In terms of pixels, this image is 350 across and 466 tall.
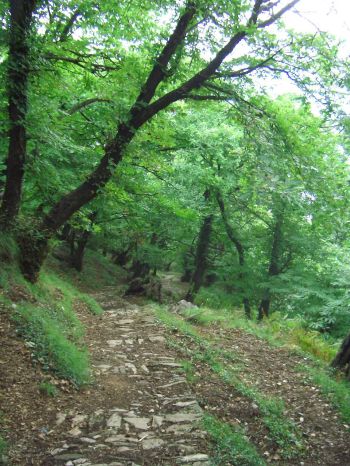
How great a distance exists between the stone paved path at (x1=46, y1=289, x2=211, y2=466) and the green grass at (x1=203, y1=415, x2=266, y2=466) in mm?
151

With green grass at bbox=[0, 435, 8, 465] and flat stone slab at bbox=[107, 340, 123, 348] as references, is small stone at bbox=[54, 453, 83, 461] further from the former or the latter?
flat stone slab at bbox=[107, 340, 123, 348]

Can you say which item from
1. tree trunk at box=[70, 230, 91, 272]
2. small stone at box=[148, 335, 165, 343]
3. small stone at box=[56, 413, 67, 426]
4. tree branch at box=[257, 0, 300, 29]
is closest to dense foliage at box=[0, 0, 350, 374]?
tree branch at box=[257, 0, 300, 29]

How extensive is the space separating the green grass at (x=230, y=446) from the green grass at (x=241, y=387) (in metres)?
0.61

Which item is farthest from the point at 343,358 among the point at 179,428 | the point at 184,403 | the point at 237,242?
the point at 237,242

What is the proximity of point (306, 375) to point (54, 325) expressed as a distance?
5.21 m

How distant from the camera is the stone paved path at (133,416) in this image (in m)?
4.52

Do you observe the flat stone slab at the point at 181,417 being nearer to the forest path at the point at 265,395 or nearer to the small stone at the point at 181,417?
the small stone at the point at 181,417

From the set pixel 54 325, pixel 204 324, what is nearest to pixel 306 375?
pixel 204 324

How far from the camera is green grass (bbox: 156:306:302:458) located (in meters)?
5.79

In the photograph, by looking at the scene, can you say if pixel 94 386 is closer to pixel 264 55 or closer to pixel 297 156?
pixel 297 156

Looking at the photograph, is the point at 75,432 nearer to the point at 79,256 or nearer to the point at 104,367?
the point at 104,367

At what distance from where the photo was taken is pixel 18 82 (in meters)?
6.71

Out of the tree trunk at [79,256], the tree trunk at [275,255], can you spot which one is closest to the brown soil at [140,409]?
the tree trunk at [275,255]

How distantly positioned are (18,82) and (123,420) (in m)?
5.46
